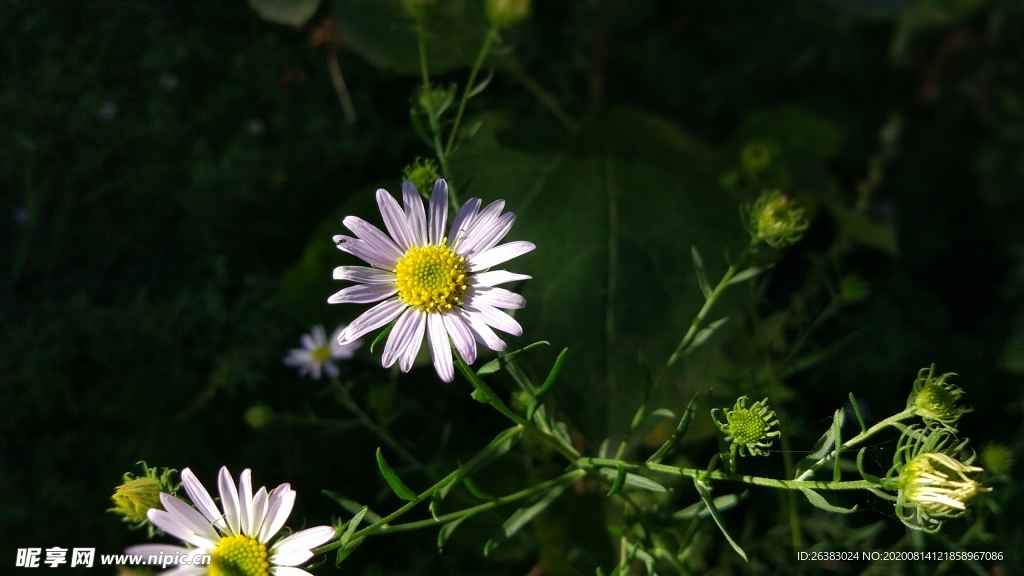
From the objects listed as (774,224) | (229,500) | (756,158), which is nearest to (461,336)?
(229,500)

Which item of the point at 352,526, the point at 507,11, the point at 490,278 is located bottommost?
the point at 352,526

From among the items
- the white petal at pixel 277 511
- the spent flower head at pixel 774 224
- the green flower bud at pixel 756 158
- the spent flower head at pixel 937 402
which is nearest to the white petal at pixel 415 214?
the white petal at pixel 277 511

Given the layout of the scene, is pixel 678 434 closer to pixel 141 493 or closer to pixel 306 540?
pixel 306 540

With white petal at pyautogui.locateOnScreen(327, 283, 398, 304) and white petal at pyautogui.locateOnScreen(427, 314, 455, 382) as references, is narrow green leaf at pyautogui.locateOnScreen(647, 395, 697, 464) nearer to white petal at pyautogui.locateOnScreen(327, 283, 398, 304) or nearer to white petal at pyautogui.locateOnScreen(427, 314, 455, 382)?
white petal at pyautogui.locateOnScreen(427, 314, 455, 382)

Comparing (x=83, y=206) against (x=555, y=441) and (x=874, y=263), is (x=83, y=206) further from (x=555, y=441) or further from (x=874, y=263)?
(x=874, y=263)

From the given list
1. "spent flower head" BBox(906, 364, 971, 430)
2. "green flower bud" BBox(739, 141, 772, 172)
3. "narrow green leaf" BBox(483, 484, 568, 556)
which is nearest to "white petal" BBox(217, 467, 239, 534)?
"narrow green leaf" BBox(483, 484, 568, 556)

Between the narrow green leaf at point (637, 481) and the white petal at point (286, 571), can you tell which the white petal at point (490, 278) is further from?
the white petal at point (286, 571)
